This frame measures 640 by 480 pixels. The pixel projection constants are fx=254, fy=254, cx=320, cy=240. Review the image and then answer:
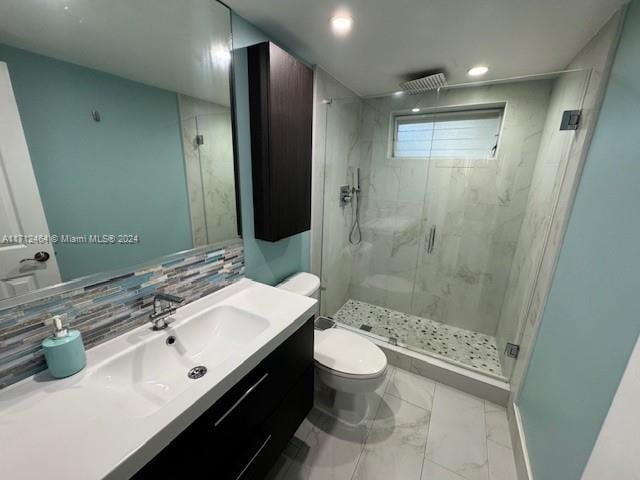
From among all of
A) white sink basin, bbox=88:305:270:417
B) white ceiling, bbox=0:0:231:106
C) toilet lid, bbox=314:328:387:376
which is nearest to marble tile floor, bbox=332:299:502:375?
toilet lid, bbox=314:328:387:376

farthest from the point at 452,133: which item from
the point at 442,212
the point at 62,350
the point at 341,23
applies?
the point at 62,350

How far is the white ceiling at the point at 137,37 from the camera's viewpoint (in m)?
0.71

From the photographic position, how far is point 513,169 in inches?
80.9

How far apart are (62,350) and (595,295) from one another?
1727 mm

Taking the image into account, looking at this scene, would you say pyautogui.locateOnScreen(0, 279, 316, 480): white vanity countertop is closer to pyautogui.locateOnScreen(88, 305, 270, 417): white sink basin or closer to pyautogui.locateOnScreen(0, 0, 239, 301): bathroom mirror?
pyautogui.locateOnScreen(88, 305, 270, 417): white sink basin

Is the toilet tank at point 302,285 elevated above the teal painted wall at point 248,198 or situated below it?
below

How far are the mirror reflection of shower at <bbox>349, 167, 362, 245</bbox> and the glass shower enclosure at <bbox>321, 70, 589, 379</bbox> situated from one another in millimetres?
12

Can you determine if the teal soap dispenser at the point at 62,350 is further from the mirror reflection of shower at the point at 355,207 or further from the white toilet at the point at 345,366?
the mirror reflection of shower at the point at 355,207

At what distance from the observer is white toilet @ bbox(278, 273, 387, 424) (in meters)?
1.40

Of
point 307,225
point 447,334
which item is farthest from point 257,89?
point 447,334

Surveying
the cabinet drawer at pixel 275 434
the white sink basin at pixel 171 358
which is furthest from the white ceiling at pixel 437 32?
the cabinet drawer at pixel 275 434

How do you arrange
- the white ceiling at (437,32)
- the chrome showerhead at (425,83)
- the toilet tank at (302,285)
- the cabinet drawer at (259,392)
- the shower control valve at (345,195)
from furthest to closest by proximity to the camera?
the shower control valve at (345,195) < the chrome showerhead at (425,83) < the toilet tank at (302,285) < the white ceiling at (437,32) < the cabinet drawer at (259,392)

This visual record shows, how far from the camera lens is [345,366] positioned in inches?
56.3

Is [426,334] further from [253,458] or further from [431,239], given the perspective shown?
[253,458]
